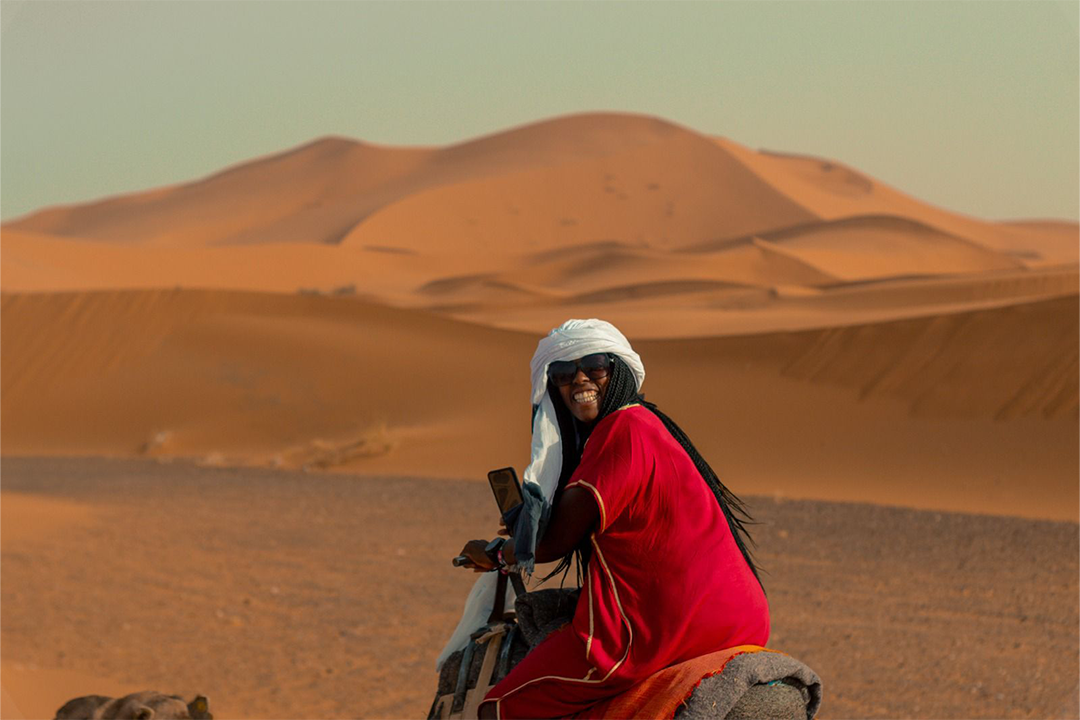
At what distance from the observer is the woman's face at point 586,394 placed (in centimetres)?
325

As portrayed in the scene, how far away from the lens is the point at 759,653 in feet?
10.4

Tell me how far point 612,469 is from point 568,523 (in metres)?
0.18

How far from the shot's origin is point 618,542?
310cm

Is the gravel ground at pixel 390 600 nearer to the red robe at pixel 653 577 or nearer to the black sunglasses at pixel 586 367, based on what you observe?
the red robe at pixel 653 577

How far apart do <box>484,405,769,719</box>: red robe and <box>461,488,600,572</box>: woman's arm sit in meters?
0.04

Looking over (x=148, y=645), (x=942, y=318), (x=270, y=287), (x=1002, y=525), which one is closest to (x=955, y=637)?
(x=1002, y=525)

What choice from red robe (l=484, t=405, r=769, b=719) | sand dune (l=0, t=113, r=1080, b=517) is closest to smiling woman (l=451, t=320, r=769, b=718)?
red robe (l=484, t=405, r=769, b=719)

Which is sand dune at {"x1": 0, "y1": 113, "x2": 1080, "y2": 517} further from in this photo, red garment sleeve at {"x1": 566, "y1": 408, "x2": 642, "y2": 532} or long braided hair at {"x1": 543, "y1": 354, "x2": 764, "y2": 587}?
red garment sleeve at {"x1": 566, "y1": 408, "x2": 642, "y2": 532}

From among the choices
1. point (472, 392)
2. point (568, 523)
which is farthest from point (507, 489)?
point (472, 392)

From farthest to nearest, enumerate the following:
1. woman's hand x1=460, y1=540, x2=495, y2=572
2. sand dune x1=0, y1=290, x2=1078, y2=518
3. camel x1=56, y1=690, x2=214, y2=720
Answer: sand dune x1=0, y1=290, x2=1078, y2=518
camel x1=56, y1=690, x2=214, y2=720
woman's hand x1=460, y1=540, x2=495, y2=572

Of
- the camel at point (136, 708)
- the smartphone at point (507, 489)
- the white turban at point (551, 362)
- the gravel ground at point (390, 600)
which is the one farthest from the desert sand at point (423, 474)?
the white turban at point (551, 362)

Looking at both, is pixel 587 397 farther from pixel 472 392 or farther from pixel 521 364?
pixel 521 364

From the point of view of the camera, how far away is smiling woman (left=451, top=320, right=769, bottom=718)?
3.06 metres

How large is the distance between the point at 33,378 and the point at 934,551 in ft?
63.6
